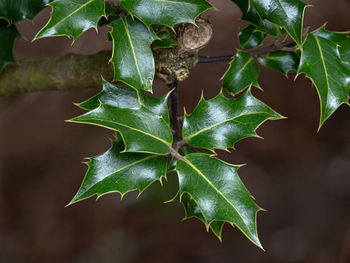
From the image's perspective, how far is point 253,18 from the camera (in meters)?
0.70

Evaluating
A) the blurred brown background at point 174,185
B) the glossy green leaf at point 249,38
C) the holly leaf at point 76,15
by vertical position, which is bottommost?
the blurred brown background at point 174,185

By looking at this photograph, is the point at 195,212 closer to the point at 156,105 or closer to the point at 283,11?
the point at 156,105

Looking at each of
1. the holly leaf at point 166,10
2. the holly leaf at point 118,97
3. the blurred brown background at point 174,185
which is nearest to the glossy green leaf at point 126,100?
the holly leaf at point 118,97

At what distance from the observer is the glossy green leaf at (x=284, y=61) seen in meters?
0.78

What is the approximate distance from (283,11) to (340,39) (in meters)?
0.18

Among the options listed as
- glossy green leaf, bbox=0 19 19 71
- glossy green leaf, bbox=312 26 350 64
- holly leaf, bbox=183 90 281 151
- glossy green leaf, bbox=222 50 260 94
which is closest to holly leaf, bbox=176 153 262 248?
holly leaf, bbox=183 90 281 151

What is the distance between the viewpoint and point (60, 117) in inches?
71.0

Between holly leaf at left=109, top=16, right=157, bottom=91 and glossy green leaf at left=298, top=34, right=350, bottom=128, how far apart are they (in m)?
0.24

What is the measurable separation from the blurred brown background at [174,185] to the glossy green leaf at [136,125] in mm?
1149

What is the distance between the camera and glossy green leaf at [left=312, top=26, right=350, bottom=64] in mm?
715

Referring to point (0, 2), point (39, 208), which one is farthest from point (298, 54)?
point (39, 208)

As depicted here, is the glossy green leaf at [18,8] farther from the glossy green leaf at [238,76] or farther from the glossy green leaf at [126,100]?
the glossy green leaf at [238,76]

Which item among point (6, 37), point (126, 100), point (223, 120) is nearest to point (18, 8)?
point (6, 37)

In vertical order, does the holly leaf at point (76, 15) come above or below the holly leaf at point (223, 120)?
above
